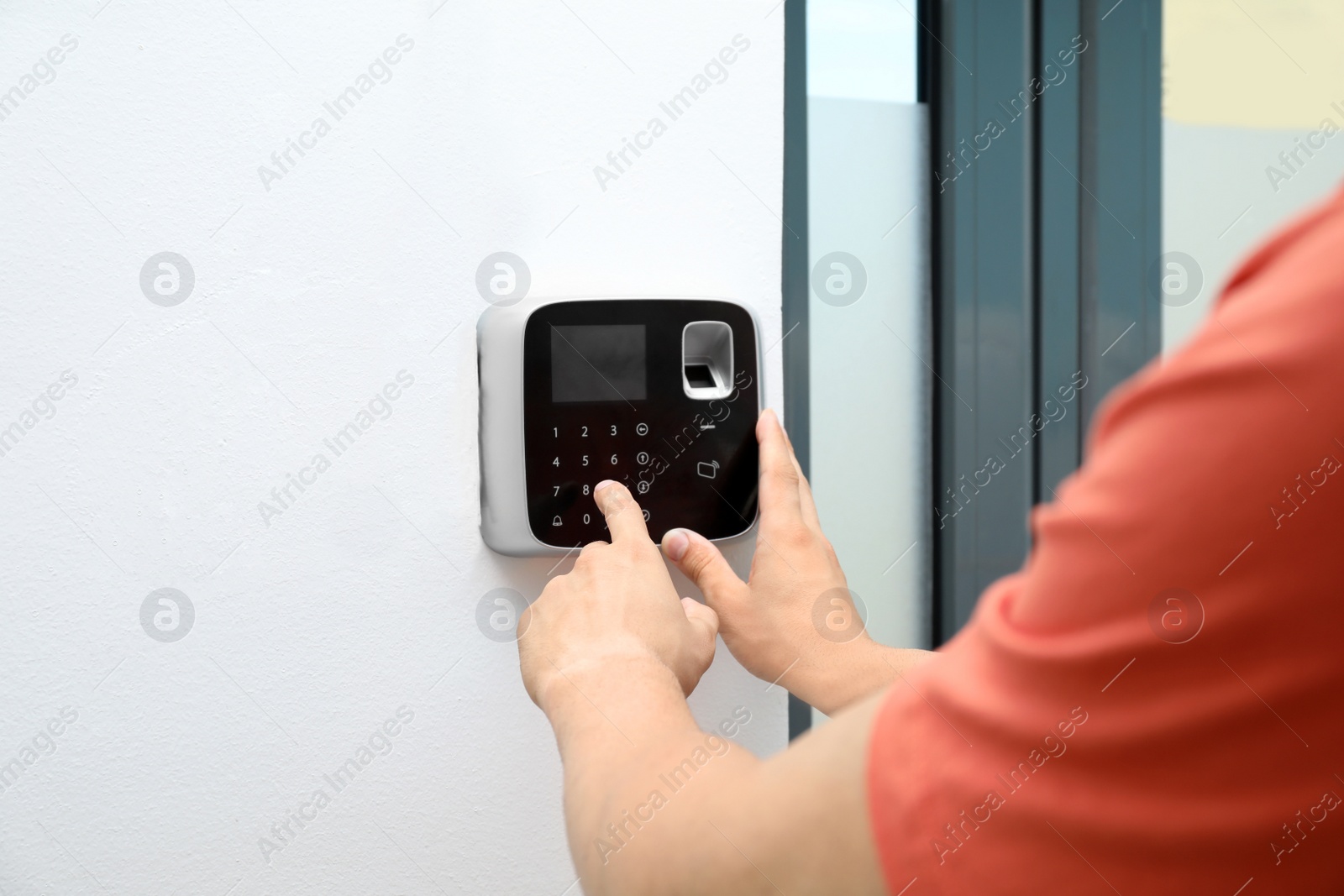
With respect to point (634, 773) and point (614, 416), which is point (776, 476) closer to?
point (614, 416)

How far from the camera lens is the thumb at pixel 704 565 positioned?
580 mm

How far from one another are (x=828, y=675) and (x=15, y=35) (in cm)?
61

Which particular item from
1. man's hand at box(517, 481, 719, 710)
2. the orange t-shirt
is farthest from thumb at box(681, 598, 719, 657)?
the orange t-shirt

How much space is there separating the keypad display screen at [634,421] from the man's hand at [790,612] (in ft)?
0.08

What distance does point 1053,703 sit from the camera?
23cm

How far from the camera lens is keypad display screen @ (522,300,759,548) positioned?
1.86ft

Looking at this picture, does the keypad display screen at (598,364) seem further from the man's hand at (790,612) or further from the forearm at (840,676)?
the forearm at (840,676)

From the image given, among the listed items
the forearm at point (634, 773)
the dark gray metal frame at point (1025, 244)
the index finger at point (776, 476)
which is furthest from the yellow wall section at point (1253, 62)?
the forearm at point (634, 773)

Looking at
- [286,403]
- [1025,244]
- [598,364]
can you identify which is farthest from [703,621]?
[1025,244]

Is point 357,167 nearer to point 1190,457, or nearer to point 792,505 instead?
point 792,505

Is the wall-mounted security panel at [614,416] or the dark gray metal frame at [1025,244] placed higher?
the wall-mounted security panel at [614,416]

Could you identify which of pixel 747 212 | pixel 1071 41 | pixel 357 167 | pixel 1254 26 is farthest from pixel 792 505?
pixel 1254 26

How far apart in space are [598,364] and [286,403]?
196 millimetres

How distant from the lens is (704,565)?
58 cm
